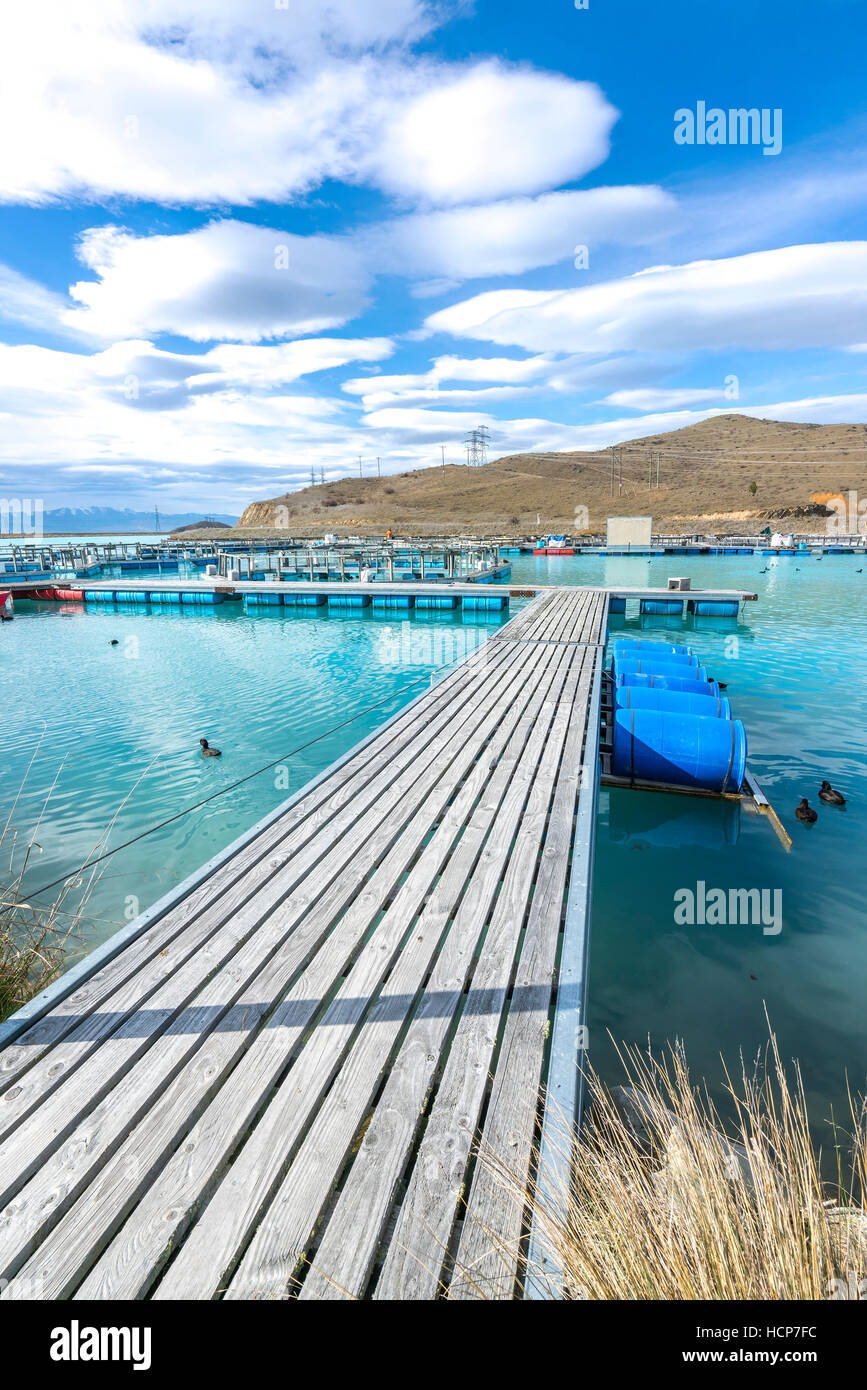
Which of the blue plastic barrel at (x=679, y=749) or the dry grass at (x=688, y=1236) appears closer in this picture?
the dry grass at (x=688, y=1236)

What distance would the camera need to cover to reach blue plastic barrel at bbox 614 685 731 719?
7.93 meters

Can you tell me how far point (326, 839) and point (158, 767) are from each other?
584 cm

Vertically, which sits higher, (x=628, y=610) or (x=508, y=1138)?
(x=628, y=610)

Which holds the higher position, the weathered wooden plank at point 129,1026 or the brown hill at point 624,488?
the brown hill at point 624,488

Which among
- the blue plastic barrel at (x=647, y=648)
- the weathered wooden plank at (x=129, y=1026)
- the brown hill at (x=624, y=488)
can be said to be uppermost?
the brown hill at (x=624, y=488)

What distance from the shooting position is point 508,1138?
7.09ft

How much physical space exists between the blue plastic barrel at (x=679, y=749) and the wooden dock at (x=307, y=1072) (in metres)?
3.47

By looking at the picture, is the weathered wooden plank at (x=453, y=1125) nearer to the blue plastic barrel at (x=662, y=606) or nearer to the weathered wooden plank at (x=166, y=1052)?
the weathered wooden plank at (x=166, y=1052)

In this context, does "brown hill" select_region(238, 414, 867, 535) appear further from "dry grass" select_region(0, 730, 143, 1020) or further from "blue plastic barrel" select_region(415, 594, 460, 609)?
"dry grass" select_region(0, 730, 143, 1020)

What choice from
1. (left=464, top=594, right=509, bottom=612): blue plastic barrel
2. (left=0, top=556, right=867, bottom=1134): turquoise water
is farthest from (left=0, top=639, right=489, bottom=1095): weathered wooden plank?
(left=464, top=594, right=509, bottom=612): blue plastic barrel

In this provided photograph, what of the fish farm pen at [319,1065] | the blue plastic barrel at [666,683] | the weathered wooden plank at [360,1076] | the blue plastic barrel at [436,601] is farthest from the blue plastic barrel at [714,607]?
the weathered wooden plank at [360,1076]

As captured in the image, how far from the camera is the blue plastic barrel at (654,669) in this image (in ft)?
32.6
